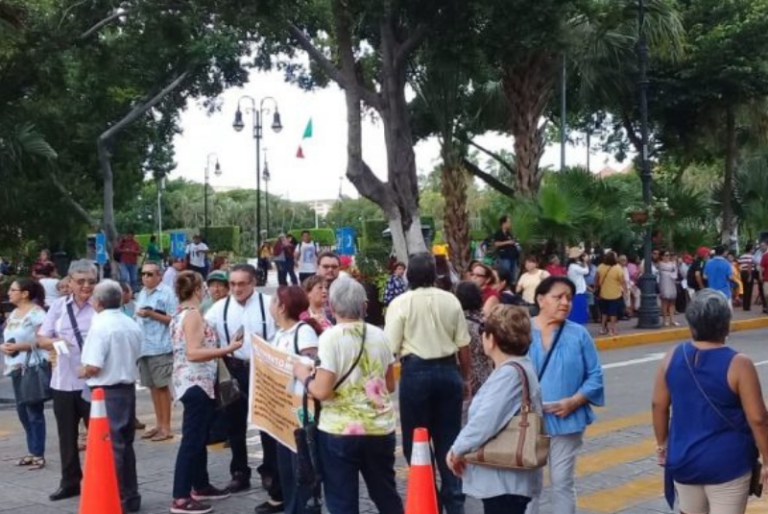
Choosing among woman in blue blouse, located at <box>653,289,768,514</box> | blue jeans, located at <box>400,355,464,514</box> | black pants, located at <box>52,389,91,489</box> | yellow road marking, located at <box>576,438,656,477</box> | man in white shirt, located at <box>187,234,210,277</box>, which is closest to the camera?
woman in blue blouse, located at <box>653,289,768,514</box>

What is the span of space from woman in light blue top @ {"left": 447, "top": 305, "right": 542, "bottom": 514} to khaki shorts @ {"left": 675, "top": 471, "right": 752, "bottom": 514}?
701 millimetres

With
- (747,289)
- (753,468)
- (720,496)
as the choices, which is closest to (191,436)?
(720,496)

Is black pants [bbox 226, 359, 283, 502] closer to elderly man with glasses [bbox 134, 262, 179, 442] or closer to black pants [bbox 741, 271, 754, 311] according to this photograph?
elderly man with glasses [bbox 134, 262, 179, 442]

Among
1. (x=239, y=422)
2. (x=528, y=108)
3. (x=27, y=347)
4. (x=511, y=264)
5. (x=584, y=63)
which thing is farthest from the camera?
(x=584, y=63)

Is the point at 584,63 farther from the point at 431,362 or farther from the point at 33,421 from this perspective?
the point at 431,362

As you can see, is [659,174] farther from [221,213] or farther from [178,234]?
[221,213]

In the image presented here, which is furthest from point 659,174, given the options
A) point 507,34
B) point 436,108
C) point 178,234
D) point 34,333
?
point 34,333

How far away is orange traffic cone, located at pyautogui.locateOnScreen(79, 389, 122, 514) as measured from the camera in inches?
236

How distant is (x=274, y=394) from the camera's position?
6008mm

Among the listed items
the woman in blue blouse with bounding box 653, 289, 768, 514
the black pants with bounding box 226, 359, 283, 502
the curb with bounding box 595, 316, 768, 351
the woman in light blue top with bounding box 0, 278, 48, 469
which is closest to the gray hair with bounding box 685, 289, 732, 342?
the woman in blue blouse with bounding box 653, 289, 768, 514

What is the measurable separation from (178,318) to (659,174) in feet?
120

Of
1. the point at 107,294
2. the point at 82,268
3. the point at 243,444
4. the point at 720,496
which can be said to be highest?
the point at 82,268

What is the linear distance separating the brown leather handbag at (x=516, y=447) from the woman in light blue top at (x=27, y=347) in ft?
17.3

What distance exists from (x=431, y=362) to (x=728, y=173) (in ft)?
76.2
